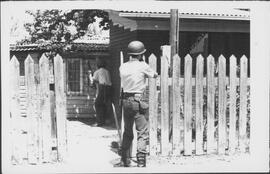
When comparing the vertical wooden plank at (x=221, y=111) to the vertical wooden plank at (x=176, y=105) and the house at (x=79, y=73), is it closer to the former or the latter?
the vertical wooden plank at (x=176, y=105)

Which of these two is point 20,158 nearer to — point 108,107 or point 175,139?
point 175,139

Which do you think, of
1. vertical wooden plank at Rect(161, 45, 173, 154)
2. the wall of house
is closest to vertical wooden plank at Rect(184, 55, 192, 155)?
vertical wooden plank at Rect(161, 45, 173, 154)

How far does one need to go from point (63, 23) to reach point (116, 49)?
7.33 feet

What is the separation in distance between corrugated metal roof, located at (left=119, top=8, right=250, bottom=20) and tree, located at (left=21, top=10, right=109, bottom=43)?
185 inches

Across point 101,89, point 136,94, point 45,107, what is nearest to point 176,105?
point 136,94

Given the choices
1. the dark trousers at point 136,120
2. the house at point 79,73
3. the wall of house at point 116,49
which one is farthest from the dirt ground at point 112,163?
the house at point 79,73

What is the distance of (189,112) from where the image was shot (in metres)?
6.74

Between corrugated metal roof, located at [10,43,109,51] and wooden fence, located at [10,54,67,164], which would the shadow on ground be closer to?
corrugated metal roof, located at [10,43,109,51]

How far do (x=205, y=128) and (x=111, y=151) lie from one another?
167 cm

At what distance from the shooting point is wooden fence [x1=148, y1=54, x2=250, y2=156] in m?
6.62

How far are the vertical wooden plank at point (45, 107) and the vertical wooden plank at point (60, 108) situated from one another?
117 millimetres

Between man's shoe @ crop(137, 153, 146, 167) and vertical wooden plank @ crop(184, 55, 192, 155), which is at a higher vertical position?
vertical wooden plank @ crop(184, 55, 192, 155)

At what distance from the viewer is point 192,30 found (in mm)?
10227

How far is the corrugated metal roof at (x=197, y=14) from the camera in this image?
356 inches
